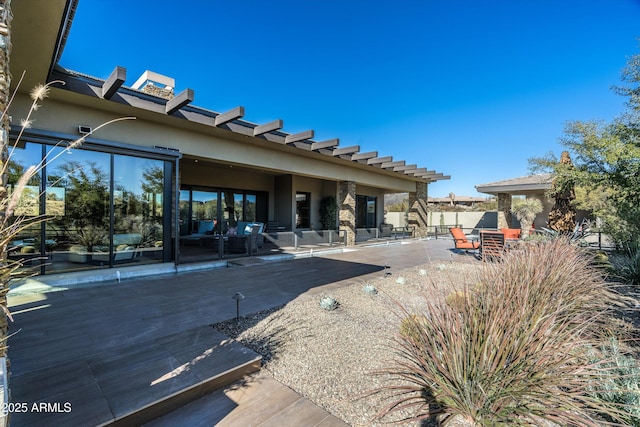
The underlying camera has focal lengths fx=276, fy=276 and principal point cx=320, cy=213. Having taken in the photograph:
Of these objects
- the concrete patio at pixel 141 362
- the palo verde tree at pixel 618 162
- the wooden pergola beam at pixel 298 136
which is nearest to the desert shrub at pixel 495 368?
the concrete patio at pixel 141 362

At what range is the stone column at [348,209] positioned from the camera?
1233 cm

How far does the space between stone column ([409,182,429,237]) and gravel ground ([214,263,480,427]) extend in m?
12.0

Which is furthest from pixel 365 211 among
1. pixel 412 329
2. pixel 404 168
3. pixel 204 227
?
pixel 412 329

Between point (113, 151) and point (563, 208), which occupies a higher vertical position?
point (113, 151)

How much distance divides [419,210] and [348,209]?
617 centimetres

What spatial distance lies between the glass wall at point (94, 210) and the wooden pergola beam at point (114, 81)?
1.47 metres

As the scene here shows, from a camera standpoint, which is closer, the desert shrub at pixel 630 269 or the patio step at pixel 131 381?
the patio step at pixel 131 381

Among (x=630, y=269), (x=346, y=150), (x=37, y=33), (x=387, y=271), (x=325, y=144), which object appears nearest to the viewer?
(x=37, y=33)

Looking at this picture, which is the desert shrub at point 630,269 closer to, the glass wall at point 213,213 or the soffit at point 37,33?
the soffit at point 37,33

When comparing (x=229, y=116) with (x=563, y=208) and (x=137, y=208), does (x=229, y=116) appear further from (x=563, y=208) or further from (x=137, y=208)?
(x=563, y=208)

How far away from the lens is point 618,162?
699cm

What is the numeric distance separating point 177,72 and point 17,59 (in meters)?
6.32

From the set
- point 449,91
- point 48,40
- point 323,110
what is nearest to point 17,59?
point 48,40

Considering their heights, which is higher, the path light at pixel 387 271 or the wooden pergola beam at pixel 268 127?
the wooden pergola beam at pixel 268 127
